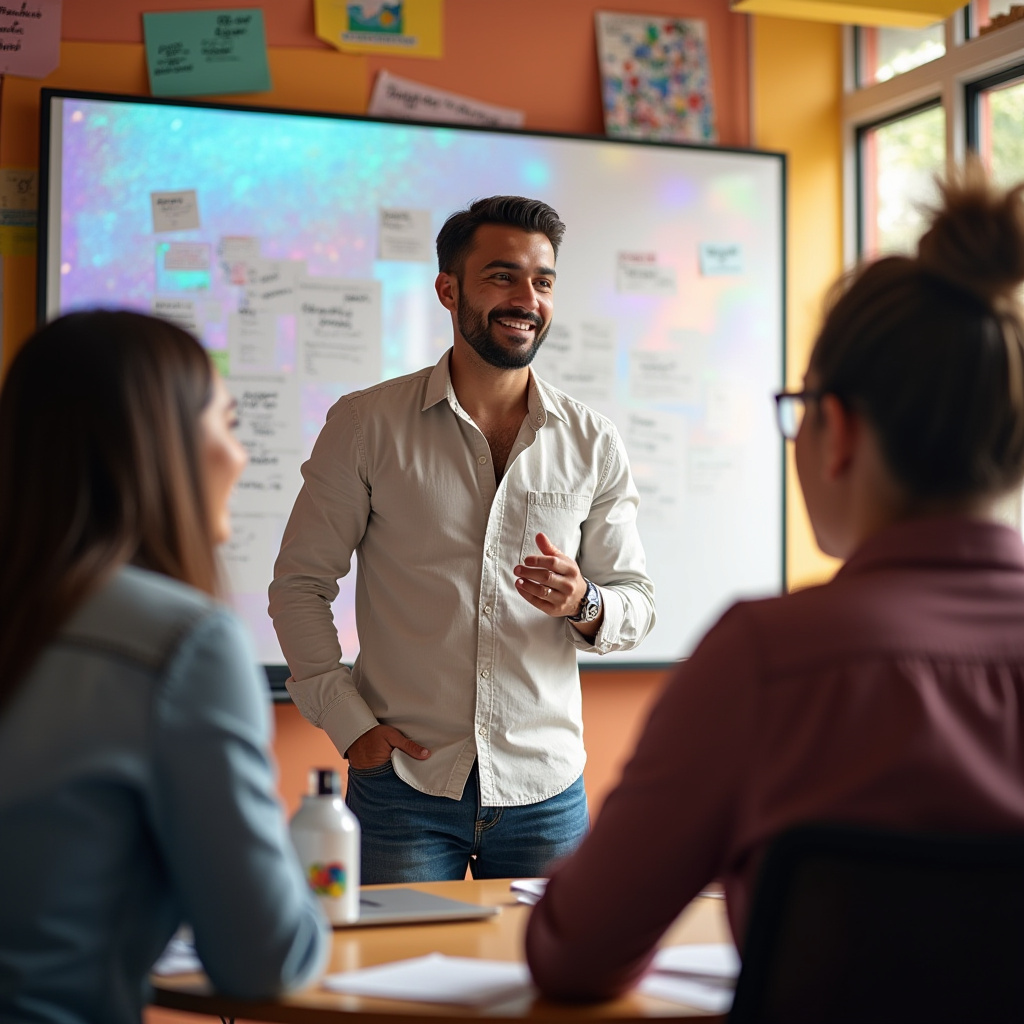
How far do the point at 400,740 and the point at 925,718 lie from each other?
4.71 feet

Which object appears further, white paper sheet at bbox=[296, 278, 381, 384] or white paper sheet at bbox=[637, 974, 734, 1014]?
white paper sheet at bbox=[296, 278, 381, 384]

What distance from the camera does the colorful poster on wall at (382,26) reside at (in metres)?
3.59

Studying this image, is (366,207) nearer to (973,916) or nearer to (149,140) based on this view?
(149,140)

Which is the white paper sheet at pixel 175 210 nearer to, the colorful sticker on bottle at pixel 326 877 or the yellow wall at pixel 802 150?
the yellow wall at pixel 802 150

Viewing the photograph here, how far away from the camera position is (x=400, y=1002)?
1.26 meters

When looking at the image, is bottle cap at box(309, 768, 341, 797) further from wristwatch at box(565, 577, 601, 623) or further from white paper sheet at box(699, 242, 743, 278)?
white paper sheet at box(699, 242, 743, 278)

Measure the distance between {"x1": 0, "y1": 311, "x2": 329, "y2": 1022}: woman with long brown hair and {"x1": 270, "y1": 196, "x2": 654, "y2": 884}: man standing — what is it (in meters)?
1.15

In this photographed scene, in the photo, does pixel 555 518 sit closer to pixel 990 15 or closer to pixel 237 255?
pixel 237 255

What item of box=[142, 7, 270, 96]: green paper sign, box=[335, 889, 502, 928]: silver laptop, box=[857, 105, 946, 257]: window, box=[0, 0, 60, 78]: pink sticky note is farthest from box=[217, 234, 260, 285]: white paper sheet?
box=[335, 889, 502, 928]: silver laptop

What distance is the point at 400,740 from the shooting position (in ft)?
7.75

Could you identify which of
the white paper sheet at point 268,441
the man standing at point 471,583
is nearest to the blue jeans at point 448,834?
the man standing at point 471,583

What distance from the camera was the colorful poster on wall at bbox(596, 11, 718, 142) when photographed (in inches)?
152

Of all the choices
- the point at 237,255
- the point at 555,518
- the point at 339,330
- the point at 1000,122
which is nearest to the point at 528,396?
the point at 555,518

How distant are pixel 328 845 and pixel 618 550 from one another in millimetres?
1210
